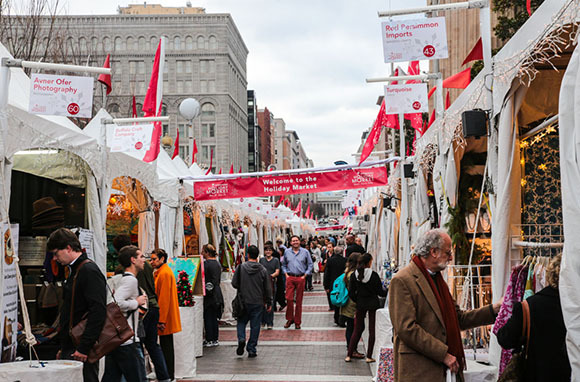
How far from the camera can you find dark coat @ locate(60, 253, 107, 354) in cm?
555

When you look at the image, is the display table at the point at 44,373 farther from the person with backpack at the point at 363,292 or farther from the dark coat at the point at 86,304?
the person with backpack at the point at 363,292

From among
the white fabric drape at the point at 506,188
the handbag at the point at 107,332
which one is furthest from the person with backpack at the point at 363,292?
the handbag at the point at 107,332

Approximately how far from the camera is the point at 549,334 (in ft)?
13.2

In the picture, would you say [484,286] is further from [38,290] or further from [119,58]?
[119,58]

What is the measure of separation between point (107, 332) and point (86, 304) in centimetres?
33

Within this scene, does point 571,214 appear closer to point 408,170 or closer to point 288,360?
point 408,170

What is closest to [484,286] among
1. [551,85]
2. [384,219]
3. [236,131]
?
[551,85]

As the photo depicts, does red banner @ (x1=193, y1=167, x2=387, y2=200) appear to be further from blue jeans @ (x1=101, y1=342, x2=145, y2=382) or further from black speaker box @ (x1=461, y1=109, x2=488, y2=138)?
black speaker box @ (x1=461, y1=109, x2=488, y2=138)

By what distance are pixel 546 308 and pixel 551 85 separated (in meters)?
2.57

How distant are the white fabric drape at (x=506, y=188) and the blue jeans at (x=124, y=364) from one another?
3409 mm

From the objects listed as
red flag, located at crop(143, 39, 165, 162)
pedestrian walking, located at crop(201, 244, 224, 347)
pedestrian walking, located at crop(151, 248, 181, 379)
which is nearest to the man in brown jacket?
pedestrian walking, located at crop(151, 248, 181, 379)

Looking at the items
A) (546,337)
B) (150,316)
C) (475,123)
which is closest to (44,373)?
(150,316)

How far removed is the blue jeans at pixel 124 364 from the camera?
622 centimetres

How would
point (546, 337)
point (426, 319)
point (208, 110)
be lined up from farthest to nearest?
point (208, 110) → point (426, 319) → point (546, 337)
